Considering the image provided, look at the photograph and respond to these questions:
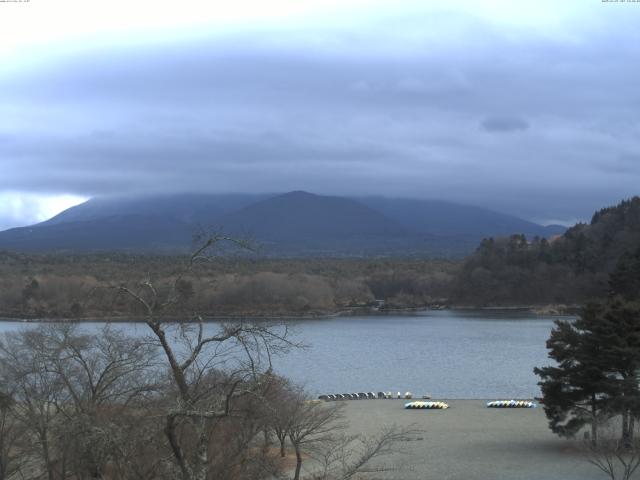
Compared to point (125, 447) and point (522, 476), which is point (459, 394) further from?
Result: point (125, 447)

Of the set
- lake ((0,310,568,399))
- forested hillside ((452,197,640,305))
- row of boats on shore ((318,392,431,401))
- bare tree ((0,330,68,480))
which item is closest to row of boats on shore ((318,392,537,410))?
row of boats on shore ((318,392,431,401))

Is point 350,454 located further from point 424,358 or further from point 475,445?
point 424,358

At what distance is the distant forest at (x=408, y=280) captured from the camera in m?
106

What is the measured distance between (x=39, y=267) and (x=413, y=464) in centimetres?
12058

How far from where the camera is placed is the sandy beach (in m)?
24.3

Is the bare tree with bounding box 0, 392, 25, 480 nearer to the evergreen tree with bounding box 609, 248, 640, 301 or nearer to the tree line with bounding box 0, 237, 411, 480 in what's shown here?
the tree line with bounding box 0, 237, 411, 480

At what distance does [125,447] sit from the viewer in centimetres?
1131

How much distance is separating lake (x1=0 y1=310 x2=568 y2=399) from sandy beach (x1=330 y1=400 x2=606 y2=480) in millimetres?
5586

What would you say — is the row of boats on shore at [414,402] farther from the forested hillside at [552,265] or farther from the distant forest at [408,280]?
the forested hillside at [552,265]

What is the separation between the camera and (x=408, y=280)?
13962 cm

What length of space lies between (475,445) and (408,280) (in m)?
111

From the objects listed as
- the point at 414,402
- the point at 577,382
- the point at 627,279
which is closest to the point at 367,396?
the point at 414,402

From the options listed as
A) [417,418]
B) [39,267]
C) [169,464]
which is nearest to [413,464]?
[417,418]

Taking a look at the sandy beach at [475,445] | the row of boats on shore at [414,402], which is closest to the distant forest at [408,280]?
the row of boats on shore at [414,402]
